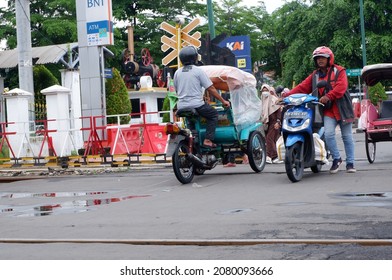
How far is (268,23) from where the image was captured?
234 feet

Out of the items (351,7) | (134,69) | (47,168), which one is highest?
(351,7)

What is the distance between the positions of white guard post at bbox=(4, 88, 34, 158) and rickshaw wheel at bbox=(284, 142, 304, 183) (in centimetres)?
1164

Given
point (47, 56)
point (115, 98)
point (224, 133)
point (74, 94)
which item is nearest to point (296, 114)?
point (224, 133)

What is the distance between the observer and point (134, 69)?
54.1 meters

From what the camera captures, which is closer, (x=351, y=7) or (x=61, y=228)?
(x=61, y=228)

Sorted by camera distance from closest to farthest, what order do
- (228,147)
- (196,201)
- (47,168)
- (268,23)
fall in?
(196,201), (228,147), (47,168), (268,23)

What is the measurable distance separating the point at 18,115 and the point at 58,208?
1369cm

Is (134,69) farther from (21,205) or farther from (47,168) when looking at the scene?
(21,205)

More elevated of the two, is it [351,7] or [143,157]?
[351,7]

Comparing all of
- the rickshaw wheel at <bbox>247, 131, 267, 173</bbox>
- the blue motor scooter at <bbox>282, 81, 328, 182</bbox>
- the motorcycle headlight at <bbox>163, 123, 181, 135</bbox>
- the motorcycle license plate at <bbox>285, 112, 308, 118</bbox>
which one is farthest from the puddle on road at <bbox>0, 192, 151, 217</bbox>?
the rickshaw wheel at <bbox>247, 131, 267, 173</bbox>

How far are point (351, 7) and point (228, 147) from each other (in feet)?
159

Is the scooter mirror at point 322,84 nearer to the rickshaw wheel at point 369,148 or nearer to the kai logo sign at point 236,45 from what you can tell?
the rickshaw wheel at point 369,148

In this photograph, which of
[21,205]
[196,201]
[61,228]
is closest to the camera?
[61,228]
